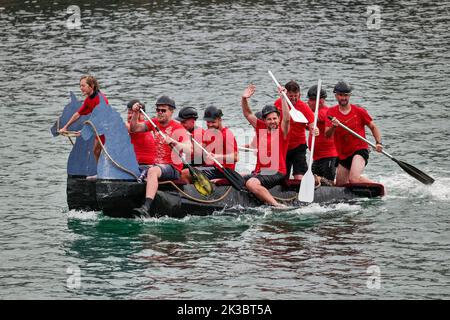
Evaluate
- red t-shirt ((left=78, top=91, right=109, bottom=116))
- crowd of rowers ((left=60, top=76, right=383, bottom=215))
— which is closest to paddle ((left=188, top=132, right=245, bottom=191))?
crowd of rowers ((left=60, top=76, right=383, bottom=215))

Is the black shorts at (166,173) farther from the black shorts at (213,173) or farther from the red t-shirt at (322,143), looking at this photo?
the red t-shirt at (322,143)

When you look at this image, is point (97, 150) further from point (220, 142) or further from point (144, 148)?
point (220, 142)

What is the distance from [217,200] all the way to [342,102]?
3.75 m

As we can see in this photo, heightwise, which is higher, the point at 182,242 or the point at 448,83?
the point at 448,83

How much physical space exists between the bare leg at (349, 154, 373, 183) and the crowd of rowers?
2cm

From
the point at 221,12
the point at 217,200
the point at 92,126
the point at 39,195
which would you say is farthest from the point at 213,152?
the point at 221,12

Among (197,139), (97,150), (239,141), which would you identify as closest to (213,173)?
(197,139)

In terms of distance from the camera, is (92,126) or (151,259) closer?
(151,259)

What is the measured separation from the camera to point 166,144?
2625cm

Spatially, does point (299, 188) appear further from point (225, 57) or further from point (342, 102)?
point (225, 57)

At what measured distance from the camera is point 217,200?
26.6m

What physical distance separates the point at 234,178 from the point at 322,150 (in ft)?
9.95
